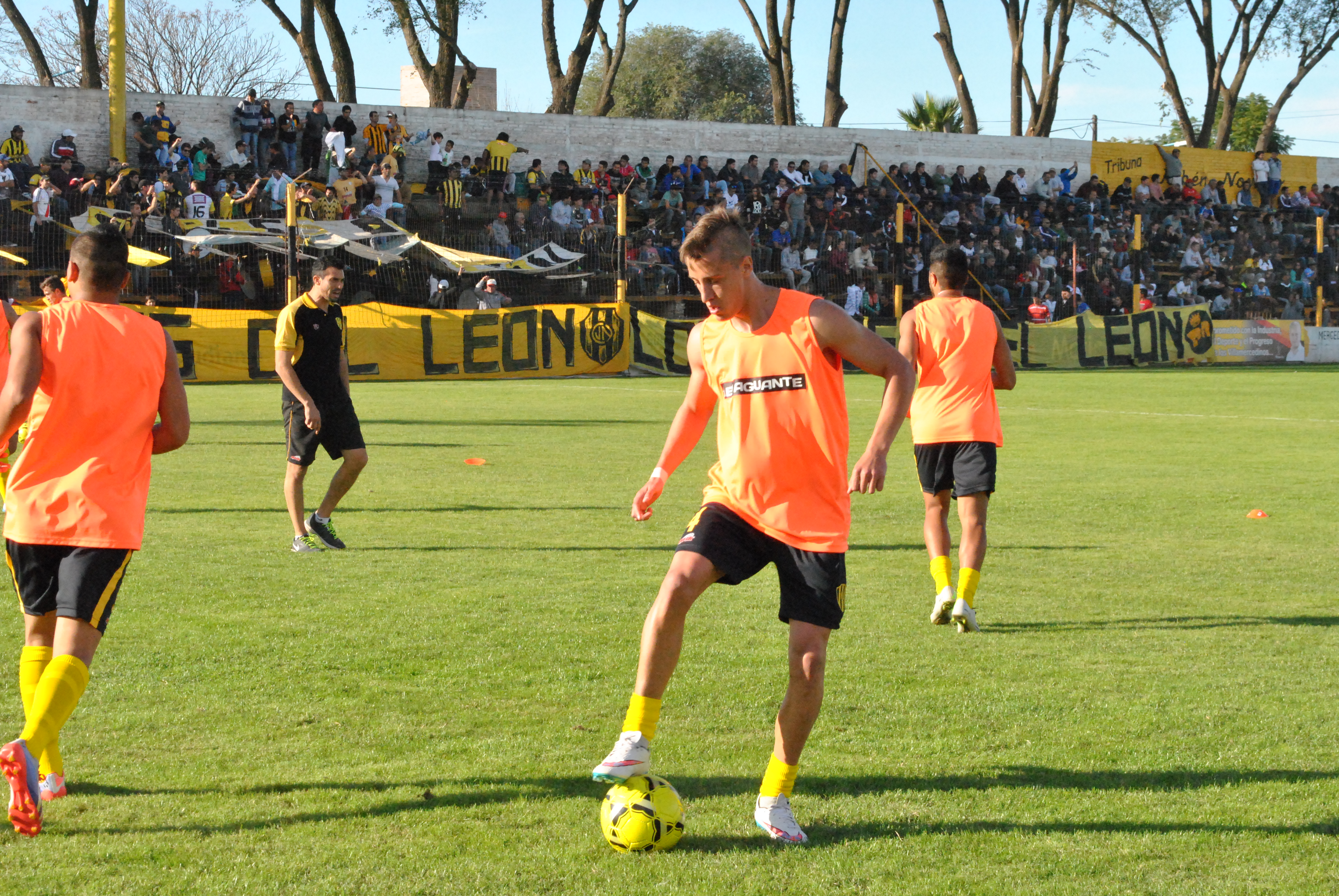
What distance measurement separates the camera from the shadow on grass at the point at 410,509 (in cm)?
1030

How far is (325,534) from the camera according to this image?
8.77 metres

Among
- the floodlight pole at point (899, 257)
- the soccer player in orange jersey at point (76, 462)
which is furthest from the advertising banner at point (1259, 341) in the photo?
the soccer player in orange jersey at point (76, 462)

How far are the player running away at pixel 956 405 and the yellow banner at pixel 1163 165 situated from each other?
39.6 meters

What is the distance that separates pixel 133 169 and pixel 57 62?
3586cm

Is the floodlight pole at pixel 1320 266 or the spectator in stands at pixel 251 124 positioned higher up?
the spectator in stands at pixel 251 124

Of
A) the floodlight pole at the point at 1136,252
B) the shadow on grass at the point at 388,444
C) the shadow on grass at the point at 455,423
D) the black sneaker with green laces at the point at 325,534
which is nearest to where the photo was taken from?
the black sneaker with green laces at the point at 325,534

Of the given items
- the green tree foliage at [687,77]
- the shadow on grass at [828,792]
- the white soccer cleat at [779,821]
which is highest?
the green tree foliage at [687,77]

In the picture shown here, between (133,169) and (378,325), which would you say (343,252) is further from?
(133,169)

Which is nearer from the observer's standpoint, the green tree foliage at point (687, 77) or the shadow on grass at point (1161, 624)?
the shadow on grass at point (1161, 624)

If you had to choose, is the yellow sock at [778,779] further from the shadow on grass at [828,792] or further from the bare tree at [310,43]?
the bare tree at [310,43]

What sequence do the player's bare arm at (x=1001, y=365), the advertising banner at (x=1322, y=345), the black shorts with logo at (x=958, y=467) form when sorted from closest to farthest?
1. the black shorts with logo at (x=958, y=467)
2. the player's bare arm at (x=1001, y=365)
3. the advertising banner at (x=1322, y=345)

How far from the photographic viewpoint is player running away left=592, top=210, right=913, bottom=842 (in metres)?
3.95

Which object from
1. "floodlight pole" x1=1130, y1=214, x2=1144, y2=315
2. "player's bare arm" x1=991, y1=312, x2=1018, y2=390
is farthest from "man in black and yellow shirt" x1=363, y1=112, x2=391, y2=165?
"player's bare arm" x1=991, y1=312, x2=1018, y2=390

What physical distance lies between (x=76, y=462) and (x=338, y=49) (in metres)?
38.1
